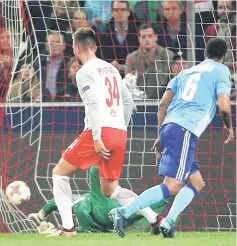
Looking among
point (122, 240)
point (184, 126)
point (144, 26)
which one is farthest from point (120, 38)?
point (122, 240)

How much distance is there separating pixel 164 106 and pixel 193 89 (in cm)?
32

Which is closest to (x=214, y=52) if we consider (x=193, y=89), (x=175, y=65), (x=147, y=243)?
(x=193, y=89)

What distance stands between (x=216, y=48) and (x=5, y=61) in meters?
3.59

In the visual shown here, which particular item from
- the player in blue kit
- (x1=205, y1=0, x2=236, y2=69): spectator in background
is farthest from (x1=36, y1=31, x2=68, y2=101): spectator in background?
the player in blue kit

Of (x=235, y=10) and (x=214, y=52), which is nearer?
(x=214, y=52)

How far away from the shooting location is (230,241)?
9367mm

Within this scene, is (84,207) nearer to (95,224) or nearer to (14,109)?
(95,224)

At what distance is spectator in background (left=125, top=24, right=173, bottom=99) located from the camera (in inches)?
509

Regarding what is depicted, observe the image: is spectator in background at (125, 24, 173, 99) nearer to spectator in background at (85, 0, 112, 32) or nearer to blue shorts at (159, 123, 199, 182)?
spectator in background at (85, 0, 112, 32)

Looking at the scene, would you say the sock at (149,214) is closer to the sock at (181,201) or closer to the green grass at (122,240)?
the green grass at (122,240)

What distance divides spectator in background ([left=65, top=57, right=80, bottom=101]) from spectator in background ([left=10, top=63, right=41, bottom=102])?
36 cm

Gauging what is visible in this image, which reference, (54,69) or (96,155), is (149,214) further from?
(54,69)

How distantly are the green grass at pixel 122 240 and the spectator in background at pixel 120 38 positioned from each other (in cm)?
341

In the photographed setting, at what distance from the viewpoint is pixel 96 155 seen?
390 inches
